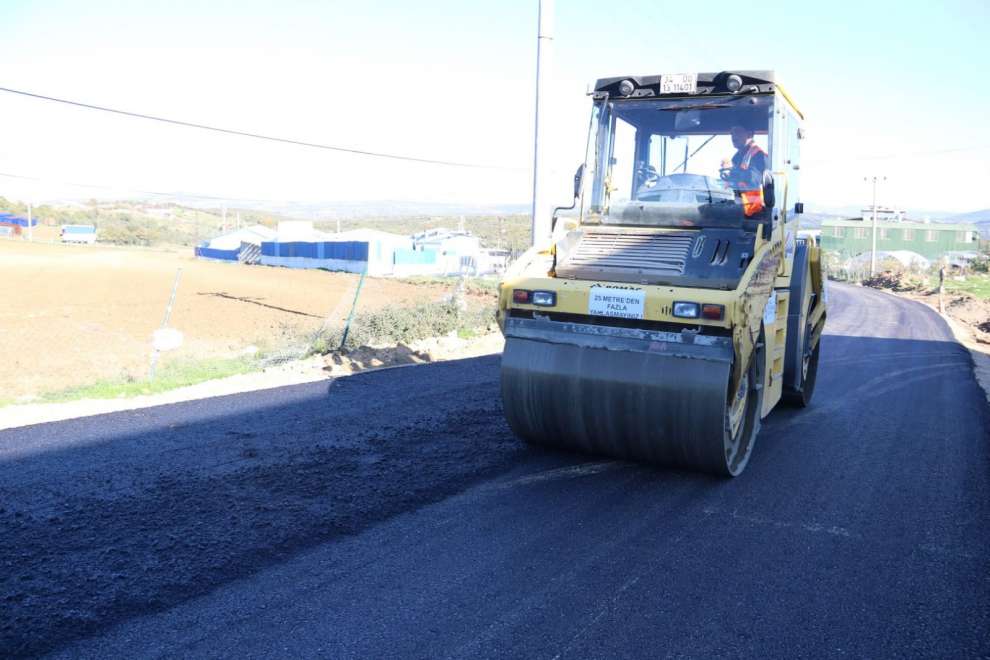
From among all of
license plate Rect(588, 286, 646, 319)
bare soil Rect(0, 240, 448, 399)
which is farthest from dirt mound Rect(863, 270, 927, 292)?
license plate Rect(588, 286, 646, 319)

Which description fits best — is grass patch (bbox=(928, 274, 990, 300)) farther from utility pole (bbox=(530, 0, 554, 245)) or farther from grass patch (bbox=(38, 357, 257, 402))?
grass patch (bbox=(38, 357, 257, 402))

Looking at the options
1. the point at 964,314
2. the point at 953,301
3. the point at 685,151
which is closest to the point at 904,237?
the point at 953,301

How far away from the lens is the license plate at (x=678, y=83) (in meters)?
6.55

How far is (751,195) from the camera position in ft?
20.9

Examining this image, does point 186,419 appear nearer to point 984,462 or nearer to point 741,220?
point 741,220

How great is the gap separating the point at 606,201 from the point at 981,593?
4.06 metres

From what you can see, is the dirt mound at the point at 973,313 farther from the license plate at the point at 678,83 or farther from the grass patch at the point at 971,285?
the license plate at the point at 678,83

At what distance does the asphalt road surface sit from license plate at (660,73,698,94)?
10.2ft

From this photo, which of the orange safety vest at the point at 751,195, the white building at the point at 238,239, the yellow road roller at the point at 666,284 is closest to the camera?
the yellow road roller at the point at 666,284

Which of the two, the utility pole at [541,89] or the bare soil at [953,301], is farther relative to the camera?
the bare soil at [953,301]

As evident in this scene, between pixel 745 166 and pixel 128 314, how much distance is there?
61.3ft

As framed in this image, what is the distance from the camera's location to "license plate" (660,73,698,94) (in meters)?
6.55

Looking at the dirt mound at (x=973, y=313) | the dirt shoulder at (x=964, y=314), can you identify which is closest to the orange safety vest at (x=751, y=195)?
the dirt shoulder at (x=964, y=314)

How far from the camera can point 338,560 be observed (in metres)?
4.30
